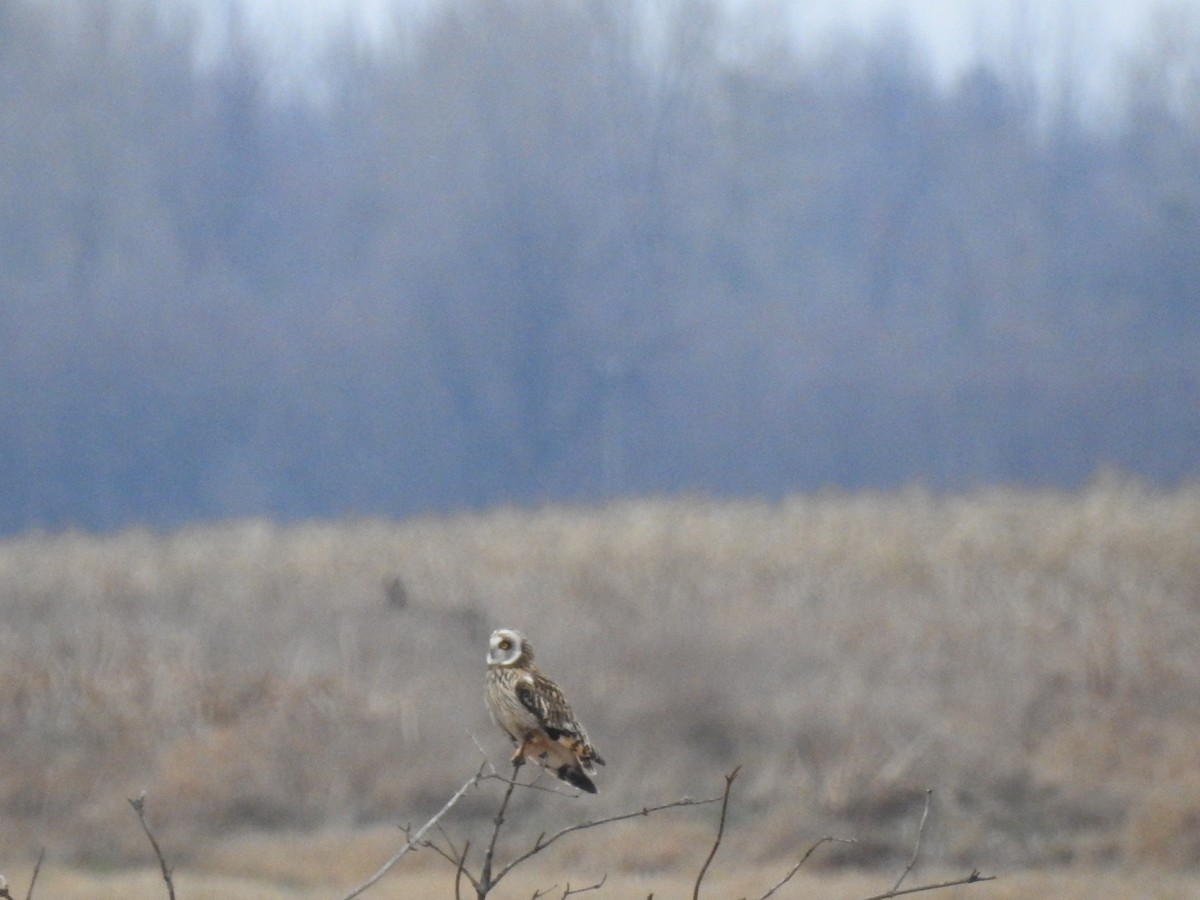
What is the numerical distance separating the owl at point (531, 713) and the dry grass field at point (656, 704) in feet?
14.0

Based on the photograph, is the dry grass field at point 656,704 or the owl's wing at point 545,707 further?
the dry grass field at point 656,704

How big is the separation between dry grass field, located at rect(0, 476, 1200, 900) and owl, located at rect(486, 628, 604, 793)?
4275mm

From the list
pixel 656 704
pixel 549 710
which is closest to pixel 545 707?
pixel 549 710

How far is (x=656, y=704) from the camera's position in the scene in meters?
8.98

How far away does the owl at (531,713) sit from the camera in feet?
6.89

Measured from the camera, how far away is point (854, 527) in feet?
42.9

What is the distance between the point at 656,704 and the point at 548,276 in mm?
19677

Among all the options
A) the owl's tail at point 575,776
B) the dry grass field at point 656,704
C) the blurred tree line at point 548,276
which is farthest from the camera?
the blurred tree line at point 548,276

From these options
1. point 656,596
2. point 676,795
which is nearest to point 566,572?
point 656,596

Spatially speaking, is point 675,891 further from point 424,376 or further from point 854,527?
point 424,376

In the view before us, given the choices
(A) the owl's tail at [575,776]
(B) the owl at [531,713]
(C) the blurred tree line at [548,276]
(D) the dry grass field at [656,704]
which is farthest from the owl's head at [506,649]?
(C) the blurred tree line at [548,276]

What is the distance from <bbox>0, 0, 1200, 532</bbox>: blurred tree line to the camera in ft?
88.7

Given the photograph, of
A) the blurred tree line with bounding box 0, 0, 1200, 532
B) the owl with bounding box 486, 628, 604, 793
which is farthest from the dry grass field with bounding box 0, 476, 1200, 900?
the blurred tree line with bounding box 0, 0, 1200, 532

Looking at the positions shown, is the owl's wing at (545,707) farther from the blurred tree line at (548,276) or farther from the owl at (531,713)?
the blurred tree line at (548,276)
